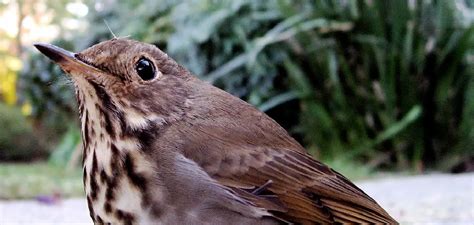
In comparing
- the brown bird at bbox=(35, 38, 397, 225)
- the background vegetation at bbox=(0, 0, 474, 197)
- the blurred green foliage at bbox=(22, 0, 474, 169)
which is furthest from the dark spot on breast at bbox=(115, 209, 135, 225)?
the blurred green foliage at bbox=(22, 0, 474, 169)

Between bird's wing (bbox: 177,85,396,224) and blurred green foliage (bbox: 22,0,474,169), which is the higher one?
blurred green foliage (bbox: 22,0,474,169)

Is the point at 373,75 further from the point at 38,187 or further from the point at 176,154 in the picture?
the point at 176,154

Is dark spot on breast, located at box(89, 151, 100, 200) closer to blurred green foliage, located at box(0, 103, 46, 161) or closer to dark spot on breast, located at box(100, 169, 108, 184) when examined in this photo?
dark spot on breast, located at box(100, 169, 108, 184)

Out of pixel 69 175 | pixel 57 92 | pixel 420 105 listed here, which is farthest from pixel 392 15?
pixel 57 92

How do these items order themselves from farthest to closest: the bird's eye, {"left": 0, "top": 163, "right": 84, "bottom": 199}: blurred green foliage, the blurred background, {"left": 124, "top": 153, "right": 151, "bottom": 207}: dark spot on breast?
the blurred background, {"left": 0, "top": 163, "right": 84, "bottom": 199}: blurred green foliage, the bird's eye, {"left": 124, "top": 153, "right": 151, "bottom": 207}: dark spot on breast

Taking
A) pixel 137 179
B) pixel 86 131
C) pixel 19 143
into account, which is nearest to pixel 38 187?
pixel 86 131

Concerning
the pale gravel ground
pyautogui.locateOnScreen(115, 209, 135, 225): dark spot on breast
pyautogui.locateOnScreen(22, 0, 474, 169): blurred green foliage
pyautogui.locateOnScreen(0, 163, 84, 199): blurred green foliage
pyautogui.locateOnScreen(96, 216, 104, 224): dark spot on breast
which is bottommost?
pyautogui.locateOnScreen(115, 209, 135, 225): dark spot on breast
